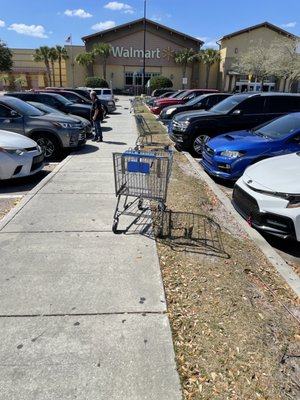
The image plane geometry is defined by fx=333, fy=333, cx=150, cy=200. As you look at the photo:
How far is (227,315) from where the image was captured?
2.90 metres

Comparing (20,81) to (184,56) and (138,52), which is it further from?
(184,56)

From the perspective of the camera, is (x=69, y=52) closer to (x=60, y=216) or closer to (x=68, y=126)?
(x=68, y=126)

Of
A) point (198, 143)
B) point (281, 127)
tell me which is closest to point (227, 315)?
point (281, 127)

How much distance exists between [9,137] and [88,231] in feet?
12.3

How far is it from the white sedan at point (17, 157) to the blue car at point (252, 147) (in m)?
3.88

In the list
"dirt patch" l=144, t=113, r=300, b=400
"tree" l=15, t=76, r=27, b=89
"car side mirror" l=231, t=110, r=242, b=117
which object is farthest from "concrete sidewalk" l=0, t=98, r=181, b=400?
"tree" l=15, t=76, r=27, b=89

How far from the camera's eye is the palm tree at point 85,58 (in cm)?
5241

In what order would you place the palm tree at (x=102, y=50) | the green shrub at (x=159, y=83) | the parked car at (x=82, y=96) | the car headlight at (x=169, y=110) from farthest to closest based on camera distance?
1. the palm tree at (x=102, y=50)
2. the green shrub at (x=159, y=83)
3. the parked car at (x=82, y=96)
4. the car headlight at (x=169, y=110)

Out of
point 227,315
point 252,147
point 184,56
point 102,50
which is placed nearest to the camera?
point 227,315

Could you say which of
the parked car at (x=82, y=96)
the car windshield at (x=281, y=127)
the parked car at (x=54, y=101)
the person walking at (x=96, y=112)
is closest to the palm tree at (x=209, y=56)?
the parked car at (x=82, y=96)

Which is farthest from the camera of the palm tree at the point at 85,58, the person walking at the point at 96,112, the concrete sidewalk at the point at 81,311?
the palm tree at the point at 85,58

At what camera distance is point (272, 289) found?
11.2 feet

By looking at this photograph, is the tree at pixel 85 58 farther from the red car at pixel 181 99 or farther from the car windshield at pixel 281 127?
the car windshield at pixel 281 127

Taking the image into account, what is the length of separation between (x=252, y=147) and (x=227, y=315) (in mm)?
4699
